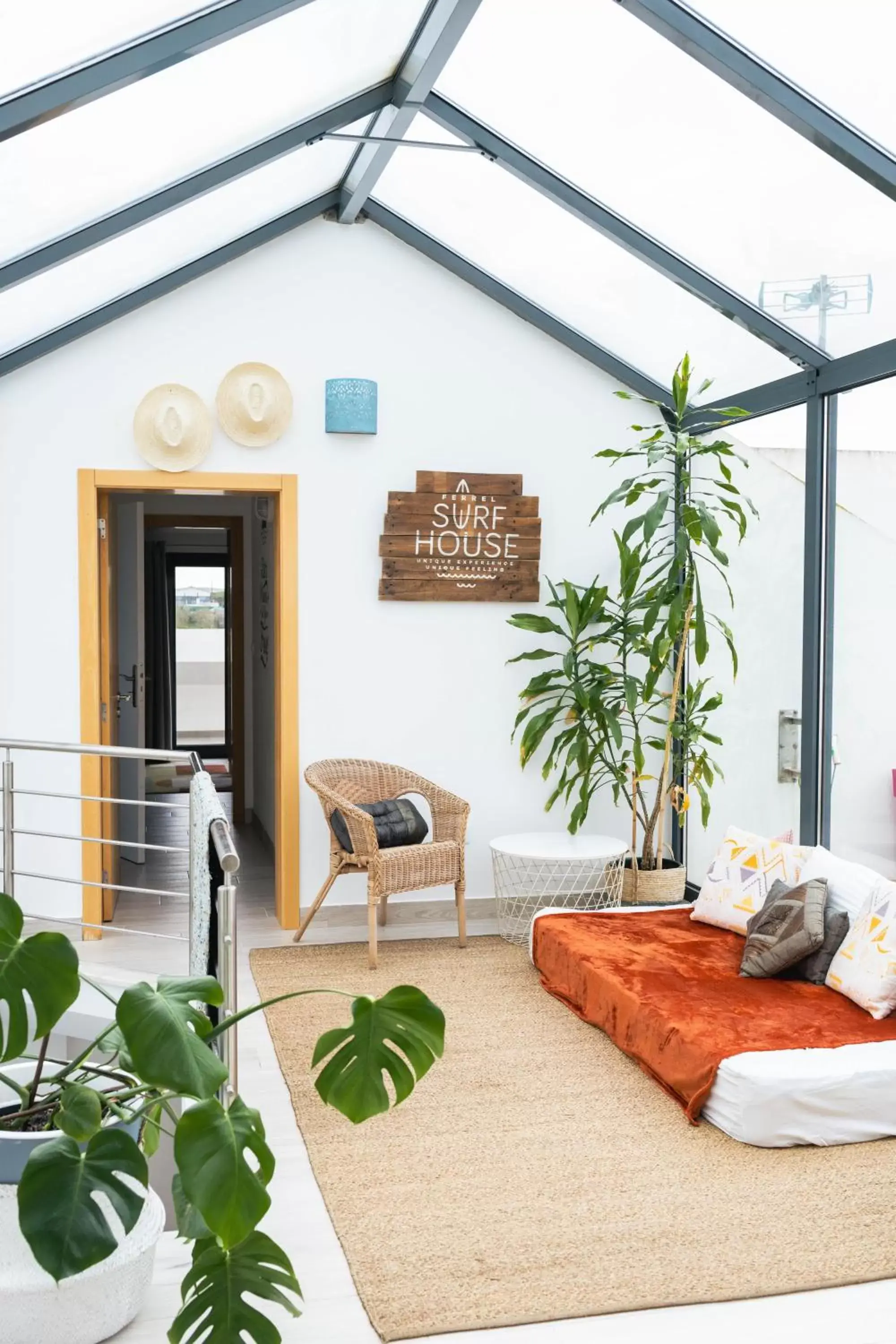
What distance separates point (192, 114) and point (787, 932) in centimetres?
323

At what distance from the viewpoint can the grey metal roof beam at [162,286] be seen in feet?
17.2

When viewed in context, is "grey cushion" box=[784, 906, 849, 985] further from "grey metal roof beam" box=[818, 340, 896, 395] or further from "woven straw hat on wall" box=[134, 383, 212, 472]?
"woven straw hat on wall" box=[134, 383, 212, 472]

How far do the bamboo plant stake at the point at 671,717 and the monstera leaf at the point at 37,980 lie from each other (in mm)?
3763

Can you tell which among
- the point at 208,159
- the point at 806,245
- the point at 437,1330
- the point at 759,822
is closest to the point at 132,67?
the point at 208,159

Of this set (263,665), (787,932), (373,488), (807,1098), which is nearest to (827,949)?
(787,932)

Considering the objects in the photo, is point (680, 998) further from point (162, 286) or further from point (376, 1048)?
point (162, 286)

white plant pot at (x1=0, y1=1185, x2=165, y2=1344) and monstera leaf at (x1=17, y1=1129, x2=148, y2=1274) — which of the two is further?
white plant pot at (x1=0, y1=1185, x2=165, y2=1344)

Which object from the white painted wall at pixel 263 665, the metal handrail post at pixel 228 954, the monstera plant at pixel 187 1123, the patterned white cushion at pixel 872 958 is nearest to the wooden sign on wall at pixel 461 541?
the white painted wall at pixel 263 665

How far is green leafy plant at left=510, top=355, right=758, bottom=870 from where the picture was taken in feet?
17.5

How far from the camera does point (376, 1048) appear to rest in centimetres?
193


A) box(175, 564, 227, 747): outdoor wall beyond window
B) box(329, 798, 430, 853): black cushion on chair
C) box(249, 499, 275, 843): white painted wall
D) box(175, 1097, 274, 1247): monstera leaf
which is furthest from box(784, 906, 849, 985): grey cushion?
box(175, 564, 227, 747): outdoor wall beyond window

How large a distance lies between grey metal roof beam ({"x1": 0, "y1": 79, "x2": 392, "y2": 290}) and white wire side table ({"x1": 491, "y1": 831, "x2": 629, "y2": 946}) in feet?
9.41

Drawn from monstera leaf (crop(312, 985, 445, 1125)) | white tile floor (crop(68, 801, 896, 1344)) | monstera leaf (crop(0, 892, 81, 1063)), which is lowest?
white tile floor (crop(68, 801, 896, 1344))

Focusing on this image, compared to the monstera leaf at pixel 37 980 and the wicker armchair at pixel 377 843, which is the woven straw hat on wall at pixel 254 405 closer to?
the wicker armchair at pixel 377 843
